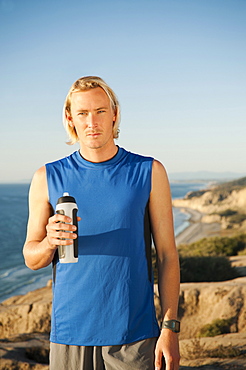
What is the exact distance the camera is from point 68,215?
2.03 metres

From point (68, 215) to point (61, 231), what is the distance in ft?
0.27

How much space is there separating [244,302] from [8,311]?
18.0 ft

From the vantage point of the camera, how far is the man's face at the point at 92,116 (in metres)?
2.32

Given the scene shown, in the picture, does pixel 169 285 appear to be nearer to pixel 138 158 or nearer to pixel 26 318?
pixel 138 158

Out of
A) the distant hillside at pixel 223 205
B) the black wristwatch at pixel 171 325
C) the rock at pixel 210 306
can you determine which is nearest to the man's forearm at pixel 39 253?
the black wristwatch at pixel 171 325

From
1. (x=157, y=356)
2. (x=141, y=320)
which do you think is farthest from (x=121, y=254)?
(x=157, y=356)

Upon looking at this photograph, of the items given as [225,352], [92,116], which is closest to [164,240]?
[92,116]

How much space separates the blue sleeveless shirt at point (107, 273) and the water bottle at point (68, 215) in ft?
0.39

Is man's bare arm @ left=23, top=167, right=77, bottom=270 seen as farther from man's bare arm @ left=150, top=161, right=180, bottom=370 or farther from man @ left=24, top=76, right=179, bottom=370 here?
man's bare arm @ left=150, top=161, right=180, bottom=370

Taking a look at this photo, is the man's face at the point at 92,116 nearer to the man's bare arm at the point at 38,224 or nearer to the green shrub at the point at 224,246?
the man's bare arm at the point at 38,224

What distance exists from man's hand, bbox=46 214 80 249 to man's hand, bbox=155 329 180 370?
2.24 ft

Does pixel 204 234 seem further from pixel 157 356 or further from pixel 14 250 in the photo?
pixel 157 356

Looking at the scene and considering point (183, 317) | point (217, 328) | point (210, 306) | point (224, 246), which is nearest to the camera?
point (217, 328)

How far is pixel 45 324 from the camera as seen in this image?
9.62 meters
